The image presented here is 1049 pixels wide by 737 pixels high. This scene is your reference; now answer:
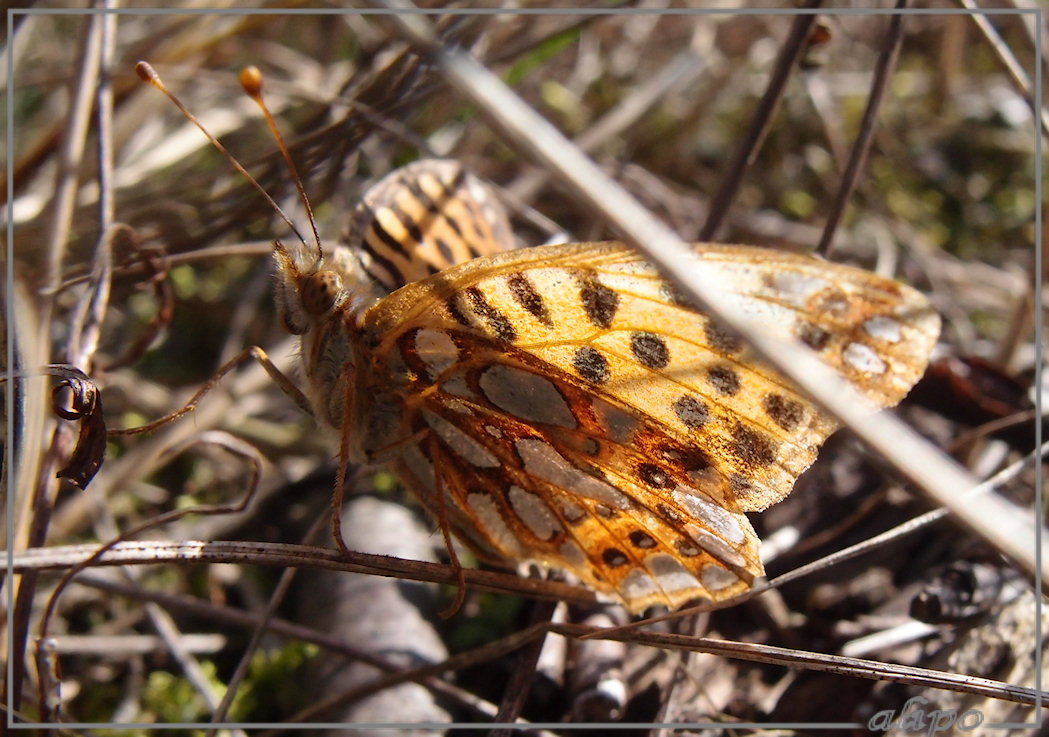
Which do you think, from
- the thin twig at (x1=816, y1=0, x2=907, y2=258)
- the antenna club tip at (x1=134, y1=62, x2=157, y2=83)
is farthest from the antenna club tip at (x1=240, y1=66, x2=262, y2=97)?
the thin twig at (x1=816, y1=0, x2=907, y2=258)

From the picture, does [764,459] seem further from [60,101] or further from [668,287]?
[60,101]

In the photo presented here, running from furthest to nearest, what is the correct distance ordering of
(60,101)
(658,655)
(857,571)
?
(60,101) < (857,571) < (658,655)

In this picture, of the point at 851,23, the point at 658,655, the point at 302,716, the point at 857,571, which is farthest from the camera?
the point at 851,23

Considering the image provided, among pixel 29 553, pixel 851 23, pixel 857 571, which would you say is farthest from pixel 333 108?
pixel 851 23

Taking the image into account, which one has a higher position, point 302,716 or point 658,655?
point 658,655

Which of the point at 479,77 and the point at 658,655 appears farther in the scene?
the point at 658,655

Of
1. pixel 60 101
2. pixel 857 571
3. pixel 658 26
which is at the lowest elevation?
pixel 857 571

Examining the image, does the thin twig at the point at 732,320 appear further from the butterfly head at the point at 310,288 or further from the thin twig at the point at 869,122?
the thin twig at the point at 869,122
